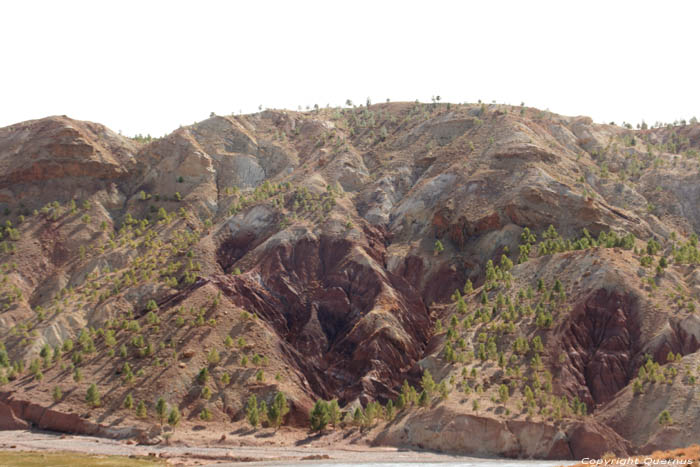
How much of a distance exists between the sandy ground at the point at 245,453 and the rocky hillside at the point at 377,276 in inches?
124

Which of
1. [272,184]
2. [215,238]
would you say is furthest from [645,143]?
[215,238]

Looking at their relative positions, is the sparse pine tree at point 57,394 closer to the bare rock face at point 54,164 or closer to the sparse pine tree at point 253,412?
the sparse pine tree at point 253,412

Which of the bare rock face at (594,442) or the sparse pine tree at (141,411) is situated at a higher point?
the bare rock face at (594,442)

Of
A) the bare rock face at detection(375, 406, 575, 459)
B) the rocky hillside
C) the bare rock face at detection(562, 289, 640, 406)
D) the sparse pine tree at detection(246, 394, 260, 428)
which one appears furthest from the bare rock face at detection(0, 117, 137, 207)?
the bare rock face at detection(562, 289, 640, 406)

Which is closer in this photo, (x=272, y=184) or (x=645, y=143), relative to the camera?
(x=272, y=184)

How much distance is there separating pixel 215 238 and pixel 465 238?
37.2 meters

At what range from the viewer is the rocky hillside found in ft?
252

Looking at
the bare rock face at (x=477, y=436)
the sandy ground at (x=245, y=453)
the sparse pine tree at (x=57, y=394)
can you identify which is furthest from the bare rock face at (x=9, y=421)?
the bare rock face at (x=477, y=436)

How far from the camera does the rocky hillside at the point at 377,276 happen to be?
76812mm

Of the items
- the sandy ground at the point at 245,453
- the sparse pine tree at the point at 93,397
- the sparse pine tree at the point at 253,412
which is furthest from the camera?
the sparse pine tree at the point at 93,397

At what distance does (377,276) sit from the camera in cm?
9744

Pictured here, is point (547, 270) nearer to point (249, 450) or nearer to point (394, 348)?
point (394, 348)

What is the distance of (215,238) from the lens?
354 feet

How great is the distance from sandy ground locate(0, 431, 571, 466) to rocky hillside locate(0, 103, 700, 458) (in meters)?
3.16
